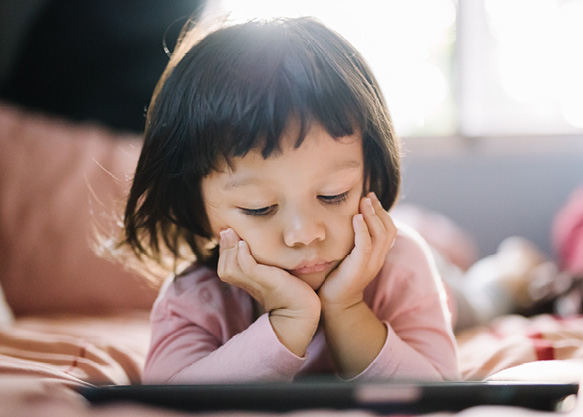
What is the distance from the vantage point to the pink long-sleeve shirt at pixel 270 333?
66 cm

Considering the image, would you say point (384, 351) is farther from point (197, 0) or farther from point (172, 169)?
point (197, 0)

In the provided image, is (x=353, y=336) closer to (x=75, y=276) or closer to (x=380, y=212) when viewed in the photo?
(x=380, y=212)

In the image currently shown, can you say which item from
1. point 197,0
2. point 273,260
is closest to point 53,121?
point 197,0

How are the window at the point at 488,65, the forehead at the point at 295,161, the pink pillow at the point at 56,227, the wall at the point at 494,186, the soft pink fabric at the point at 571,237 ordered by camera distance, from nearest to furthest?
the forehead at the point at 295,161
the pink pillow at the point at 56,227
the soft pink fabric at the point at 571,237
the wall at the point at 494,186
the window at the point at 488,65

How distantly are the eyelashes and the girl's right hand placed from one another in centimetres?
4

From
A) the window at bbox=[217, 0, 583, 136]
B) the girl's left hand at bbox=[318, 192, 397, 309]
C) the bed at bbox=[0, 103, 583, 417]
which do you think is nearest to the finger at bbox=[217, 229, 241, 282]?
the girl's left hand at bbox=[318, 192, 397, 309]

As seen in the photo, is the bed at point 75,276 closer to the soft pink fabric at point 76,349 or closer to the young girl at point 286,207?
the soft pink fabric at point 76,349

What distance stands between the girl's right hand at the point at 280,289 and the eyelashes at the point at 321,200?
1.6 inches

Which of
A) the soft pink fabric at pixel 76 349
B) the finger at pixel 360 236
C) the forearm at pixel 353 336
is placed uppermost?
the finger at pixel 360 236

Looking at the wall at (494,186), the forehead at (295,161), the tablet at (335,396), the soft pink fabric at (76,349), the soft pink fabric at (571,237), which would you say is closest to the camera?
the tablet at (335,396)

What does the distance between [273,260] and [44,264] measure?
0.78 metres

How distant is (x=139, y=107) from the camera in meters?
1.75

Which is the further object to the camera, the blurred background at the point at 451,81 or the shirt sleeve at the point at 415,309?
the blurred background at the point at 451,81

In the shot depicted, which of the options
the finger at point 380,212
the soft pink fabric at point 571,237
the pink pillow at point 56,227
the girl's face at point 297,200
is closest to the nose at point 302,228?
the girl's face at point 297,200
